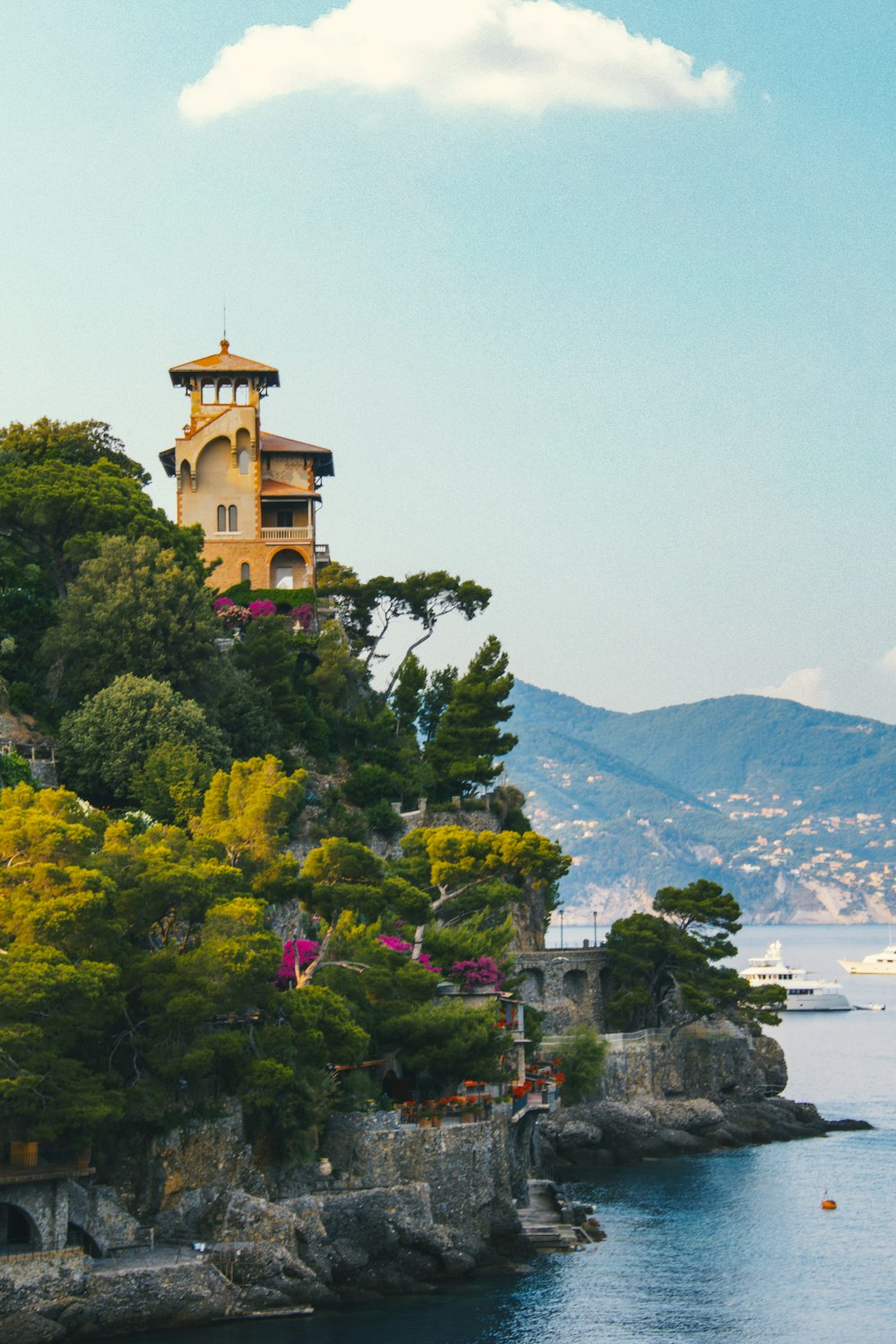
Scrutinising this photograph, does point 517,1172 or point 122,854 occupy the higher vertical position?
point 122,854

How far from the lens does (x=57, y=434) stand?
272ft

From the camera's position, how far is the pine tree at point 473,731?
86.5 m

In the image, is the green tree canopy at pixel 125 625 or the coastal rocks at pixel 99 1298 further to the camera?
the green tree canopy at pixel 125 625

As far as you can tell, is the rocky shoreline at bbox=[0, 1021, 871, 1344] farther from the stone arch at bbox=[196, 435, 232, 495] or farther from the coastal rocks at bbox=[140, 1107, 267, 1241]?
the stone arch at bbox=[196, 435, 232, 495]

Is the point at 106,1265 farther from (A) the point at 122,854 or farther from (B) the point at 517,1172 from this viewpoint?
(B) the point at 517,1172

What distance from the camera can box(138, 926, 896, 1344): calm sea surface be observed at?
4806cm

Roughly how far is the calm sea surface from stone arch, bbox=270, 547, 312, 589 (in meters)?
35.7

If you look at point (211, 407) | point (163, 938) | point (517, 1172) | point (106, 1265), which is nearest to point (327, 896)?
point (163, 938)

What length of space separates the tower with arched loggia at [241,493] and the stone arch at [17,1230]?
5026 centimetres

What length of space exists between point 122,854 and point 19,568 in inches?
1081

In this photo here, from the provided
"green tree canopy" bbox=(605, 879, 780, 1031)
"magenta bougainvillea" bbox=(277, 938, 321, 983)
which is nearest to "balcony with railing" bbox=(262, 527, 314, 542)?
"green tree canopy" bbox=(605, 879, 780, 1031)

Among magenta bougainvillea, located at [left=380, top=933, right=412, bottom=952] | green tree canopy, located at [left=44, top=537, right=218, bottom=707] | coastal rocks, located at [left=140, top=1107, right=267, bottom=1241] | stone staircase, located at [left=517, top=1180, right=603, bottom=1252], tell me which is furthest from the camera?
green tree canopy, located at [left=44, top=537, right=218, bottom=707]

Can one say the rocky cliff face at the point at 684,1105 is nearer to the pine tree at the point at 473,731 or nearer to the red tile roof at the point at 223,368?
the pine tree at the point at 473,731

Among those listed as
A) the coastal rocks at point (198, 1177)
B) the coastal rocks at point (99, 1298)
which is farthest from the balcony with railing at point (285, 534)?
the coastal rocks at point (99, 1298)
